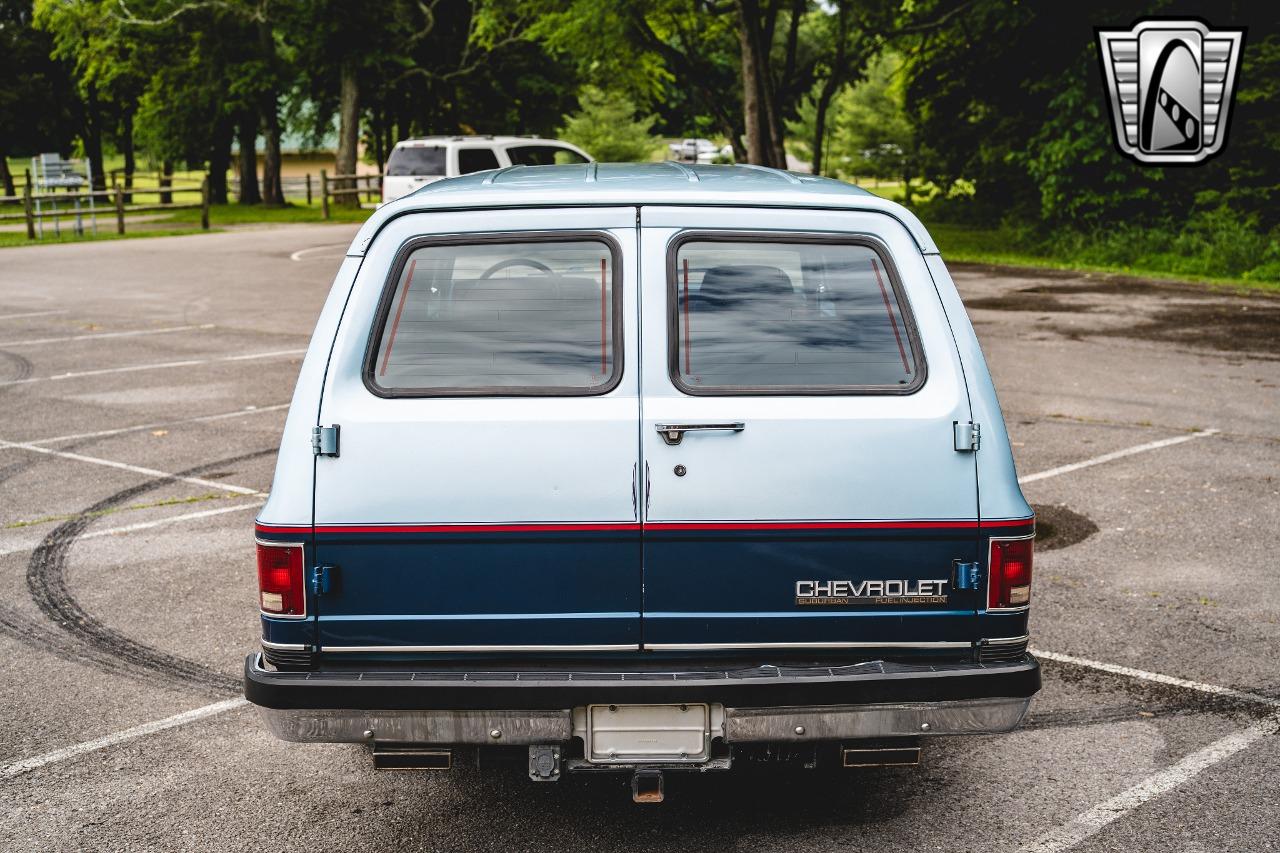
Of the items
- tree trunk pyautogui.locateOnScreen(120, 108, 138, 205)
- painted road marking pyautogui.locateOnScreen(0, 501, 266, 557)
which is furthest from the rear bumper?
tree trunk pyautogui.locateOnScreen(120, 108, 138, 205)

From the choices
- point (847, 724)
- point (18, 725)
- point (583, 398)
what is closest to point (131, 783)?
point (18, 725)

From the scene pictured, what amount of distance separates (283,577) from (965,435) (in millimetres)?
1940

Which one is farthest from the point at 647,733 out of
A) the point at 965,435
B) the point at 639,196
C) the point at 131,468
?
the point at 131,468

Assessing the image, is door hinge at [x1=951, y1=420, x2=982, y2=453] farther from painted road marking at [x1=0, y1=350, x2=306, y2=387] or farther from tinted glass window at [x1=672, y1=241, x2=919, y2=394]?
painted road marking at [x1=0, y1=350, x2=306, y2=387]

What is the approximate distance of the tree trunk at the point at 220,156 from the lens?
151 ft

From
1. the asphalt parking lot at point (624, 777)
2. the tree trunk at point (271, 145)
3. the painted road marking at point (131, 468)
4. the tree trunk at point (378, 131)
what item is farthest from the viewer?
the tree trunk at point (378, 131)

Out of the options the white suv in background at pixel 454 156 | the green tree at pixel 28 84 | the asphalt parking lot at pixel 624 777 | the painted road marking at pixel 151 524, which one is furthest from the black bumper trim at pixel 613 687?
the green tree at pixel 28 84

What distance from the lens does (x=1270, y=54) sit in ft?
70.0

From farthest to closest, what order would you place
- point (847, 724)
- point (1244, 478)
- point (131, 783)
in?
point (1244, 478), point (131, 783), point (847, 724)

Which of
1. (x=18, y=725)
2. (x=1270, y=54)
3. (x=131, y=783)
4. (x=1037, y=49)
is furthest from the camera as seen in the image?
(x=1037, y=49)

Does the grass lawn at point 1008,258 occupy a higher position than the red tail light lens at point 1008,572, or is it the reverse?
the red tail light lens at point 1008,572

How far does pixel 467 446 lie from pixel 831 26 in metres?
36.4

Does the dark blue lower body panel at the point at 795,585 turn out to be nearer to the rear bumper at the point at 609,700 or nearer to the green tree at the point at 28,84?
the rear bumper at the point at 609,700

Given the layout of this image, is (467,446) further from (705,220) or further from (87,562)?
(87,562)
